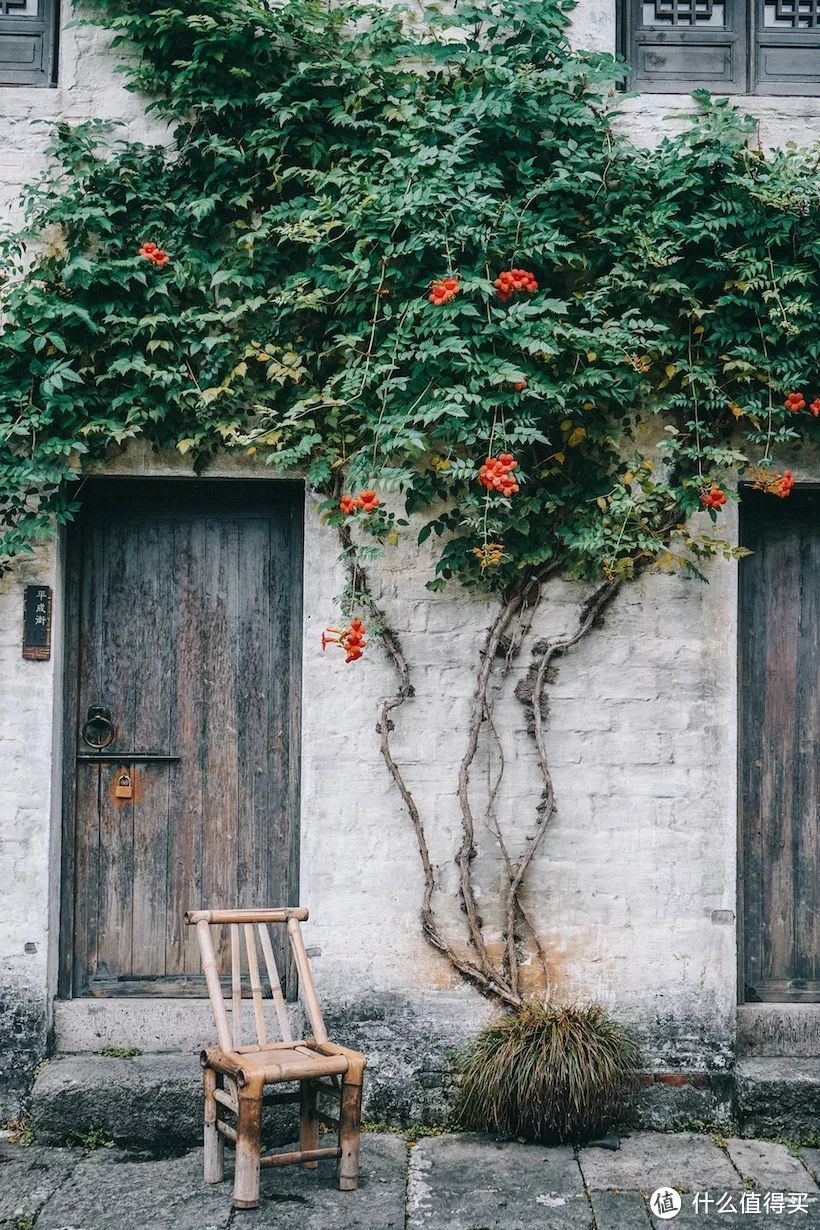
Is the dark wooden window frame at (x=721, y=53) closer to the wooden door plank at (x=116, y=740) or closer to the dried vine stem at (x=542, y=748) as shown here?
the dried vine stem at (x=542, y=748)

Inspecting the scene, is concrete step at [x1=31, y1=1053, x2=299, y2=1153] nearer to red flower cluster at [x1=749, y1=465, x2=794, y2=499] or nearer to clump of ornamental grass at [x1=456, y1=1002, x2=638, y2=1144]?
clump of ornamental grass at [x1=456, y1=1002, x2=638, y2=1144]

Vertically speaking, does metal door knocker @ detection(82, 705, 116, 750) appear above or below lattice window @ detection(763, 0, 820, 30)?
below

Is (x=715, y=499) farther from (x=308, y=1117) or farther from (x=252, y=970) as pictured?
(x=308, y=1117)

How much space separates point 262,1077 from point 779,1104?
2001 millimetres

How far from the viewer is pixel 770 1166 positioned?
12.6ft

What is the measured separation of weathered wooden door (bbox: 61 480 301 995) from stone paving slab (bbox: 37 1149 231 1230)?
0.70 meters

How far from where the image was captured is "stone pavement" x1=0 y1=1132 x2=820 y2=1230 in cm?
342

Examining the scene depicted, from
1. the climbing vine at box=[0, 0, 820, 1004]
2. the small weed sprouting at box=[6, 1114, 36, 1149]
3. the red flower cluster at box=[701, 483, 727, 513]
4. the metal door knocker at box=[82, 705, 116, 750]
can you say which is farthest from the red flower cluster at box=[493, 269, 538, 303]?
the small weed sprouting at box=[6, 1114, 36, 1149]

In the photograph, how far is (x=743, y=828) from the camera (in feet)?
14.6

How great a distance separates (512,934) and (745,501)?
193 centimetres

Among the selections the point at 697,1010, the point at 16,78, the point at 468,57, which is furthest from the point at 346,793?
the point at 16,78

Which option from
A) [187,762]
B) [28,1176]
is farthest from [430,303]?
[28,1176]

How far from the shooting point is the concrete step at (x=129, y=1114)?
4016mm

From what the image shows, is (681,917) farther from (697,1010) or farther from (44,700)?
(44,700)
